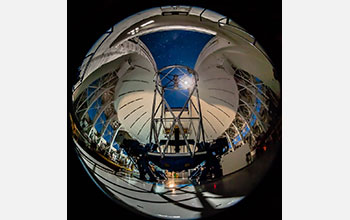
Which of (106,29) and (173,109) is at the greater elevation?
(106,29)

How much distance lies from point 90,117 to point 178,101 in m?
0.31

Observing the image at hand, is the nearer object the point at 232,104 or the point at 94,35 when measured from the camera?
the point at 232,104

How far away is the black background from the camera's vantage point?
0.94 metres

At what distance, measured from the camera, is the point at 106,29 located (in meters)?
0.92

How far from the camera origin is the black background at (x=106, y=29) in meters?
0.94

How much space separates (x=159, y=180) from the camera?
0.90 meters

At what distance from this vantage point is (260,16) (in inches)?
37.4

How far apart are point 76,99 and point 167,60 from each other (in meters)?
0.35

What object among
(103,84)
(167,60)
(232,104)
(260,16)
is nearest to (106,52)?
(103,84)

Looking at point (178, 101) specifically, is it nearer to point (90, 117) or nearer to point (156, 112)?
point (156, 112)

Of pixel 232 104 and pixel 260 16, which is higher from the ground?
pixel 260 16

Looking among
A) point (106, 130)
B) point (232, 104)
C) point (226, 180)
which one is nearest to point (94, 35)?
point (106, 130)
